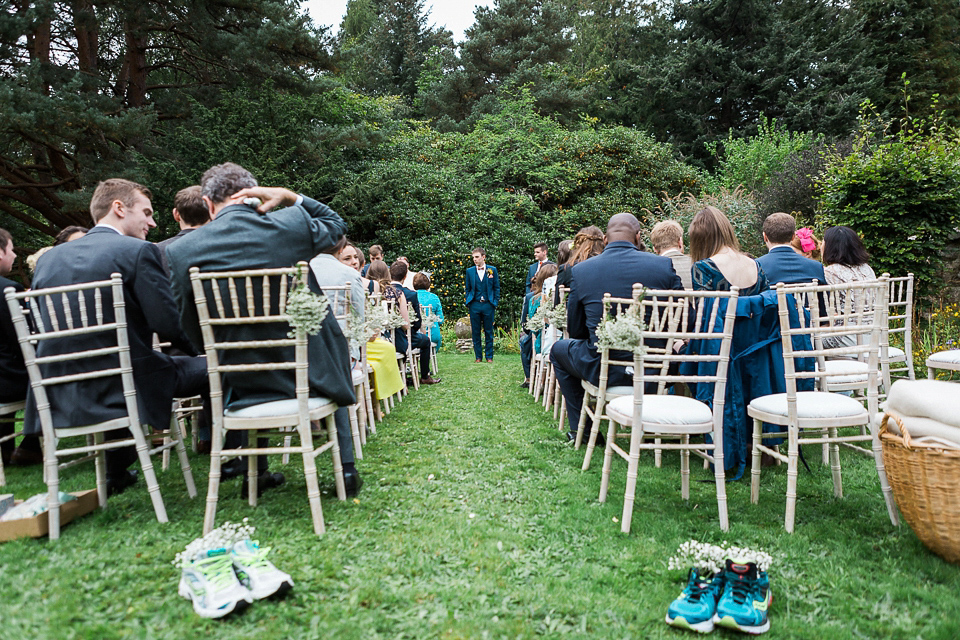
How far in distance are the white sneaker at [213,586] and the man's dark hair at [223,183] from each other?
6.36 ft

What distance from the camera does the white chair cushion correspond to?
2998mm

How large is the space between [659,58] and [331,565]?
22.7m

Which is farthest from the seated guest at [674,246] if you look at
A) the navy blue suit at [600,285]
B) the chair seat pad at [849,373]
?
the chair seat pad at [849,373]

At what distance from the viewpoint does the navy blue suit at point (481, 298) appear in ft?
33.7

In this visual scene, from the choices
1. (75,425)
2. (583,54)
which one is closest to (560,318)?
(75,425)

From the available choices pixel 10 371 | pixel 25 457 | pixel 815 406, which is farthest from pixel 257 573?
pixel 25 457

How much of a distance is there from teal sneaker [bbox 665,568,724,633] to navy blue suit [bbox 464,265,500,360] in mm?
8144

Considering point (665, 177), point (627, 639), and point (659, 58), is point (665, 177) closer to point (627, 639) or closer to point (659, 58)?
point (659, 58)

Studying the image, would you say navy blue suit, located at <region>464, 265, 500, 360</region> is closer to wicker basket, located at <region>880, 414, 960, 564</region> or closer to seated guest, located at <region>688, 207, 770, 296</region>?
seated guest, located at <region>688, 207, 770, 296</region>

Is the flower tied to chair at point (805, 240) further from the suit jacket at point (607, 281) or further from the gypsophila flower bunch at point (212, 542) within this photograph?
the gypsophila flower bunch at point (212, 542)

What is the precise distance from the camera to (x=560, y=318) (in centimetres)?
519

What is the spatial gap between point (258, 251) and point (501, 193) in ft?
39.8

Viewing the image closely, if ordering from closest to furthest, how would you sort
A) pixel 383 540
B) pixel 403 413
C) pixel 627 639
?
pixel 627 639 → pixel 383 540 → pixel 403 413

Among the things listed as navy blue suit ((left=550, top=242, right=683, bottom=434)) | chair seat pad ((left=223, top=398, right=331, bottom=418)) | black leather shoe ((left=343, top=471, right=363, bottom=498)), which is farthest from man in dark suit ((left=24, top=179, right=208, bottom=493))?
navy blue suit ((left=550, top=242, right=683, bottom=434))
